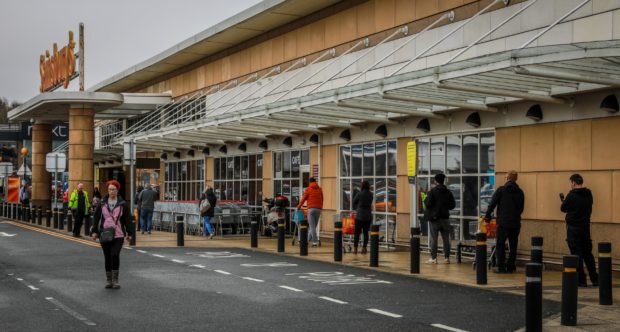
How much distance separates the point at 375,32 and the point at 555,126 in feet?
26.2

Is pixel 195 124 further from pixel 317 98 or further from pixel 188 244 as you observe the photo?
pixel 317 98

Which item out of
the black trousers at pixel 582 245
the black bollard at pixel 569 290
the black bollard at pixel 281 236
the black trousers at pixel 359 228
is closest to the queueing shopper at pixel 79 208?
the black bollard at pixel 281 236

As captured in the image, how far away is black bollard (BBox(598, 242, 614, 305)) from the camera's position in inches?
472

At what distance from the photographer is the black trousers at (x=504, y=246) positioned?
54.6 feet

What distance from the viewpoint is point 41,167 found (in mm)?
47219

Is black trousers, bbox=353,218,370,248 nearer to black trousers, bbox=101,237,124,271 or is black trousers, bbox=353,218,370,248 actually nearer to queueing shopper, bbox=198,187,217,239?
queueing shopper, bbox=198,187,217,239

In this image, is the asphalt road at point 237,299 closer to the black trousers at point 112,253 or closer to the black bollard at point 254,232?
the black trousers at point 112,253

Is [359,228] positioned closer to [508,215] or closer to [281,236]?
[281,236]

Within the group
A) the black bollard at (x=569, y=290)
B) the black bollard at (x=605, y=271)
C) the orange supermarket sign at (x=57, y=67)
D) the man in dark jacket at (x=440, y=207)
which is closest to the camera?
the black bollard at (x=569, y=290)

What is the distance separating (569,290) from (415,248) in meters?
6.20

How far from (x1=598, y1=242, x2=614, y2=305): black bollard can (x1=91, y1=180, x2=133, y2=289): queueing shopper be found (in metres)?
7.19

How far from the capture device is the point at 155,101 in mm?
42250

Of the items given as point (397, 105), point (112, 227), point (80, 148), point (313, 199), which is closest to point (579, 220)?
point (397, 105)

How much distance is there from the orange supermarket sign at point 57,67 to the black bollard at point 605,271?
34513 mm
